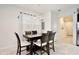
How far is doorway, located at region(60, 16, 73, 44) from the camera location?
6.53ft

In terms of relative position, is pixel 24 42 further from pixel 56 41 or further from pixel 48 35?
pixel 56 41

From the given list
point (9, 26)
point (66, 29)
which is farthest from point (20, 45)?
point (66, 29)

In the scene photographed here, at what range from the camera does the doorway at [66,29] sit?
1990 millimetres

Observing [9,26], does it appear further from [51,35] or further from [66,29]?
[66,29]

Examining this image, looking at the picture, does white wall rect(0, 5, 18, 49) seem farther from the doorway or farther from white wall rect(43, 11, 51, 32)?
the doorway

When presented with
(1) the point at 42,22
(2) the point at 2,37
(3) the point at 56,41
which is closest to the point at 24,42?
(2) the point at 2,37

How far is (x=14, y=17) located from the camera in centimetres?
189

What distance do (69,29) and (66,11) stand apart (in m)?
0.42

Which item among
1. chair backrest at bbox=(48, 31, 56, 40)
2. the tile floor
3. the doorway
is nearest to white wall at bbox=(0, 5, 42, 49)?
the tile floor

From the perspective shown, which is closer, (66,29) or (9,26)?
(9,26)

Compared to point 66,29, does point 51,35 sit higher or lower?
lower

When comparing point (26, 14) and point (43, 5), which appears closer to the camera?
point (43, 5)

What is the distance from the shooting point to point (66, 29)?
2053mm

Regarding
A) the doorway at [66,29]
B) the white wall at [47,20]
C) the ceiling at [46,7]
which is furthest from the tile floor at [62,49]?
the ceiling at [46,7]
